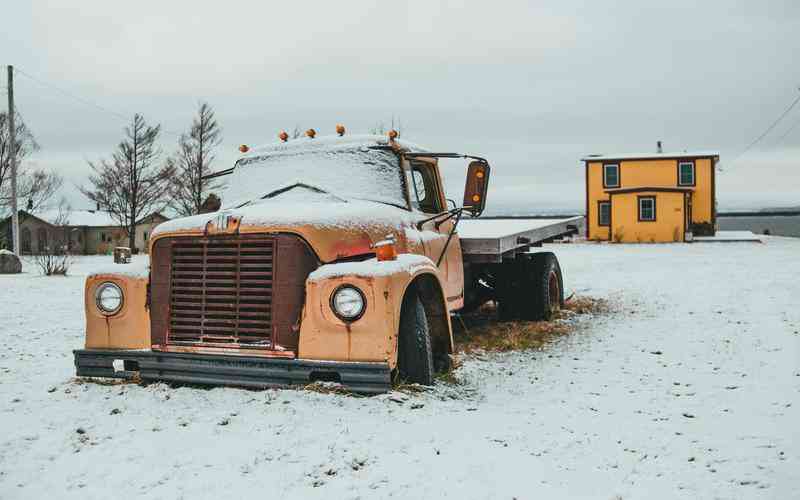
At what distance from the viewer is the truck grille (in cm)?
486

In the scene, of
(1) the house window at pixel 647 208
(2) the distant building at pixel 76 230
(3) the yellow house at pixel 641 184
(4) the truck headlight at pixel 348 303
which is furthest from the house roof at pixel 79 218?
(4) the truck headlight at pixel 348 303

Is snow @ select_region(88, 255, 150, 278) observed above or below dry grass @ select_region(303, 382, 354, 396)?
above

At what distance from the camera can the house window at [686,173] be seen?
39406mm

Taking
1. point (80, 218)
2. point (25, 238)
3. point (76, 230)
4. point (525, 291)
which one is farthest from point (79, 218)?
point (525, 291)

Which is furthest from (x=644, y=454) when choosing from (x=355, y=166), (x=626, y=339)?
(x=626, y=339)

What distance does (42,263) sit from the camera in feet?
66.3

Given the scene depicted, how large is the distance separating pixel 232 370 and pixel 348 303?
0.95 m

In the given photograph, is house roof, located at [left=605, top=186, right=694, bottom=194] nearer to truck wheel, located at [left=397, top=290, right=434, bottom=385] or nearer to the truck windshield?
the truck windshield

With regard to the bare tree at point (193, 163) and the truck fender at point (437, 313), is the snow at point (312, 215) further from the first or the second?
the bare tree at point (193, 163)

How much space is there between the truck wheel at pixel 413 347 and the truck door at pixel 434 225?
1.31m

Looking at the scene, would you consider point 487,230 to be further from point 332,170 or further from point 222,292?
point 222,292

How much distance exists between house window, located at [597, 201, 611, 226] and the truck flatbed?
98.9ft

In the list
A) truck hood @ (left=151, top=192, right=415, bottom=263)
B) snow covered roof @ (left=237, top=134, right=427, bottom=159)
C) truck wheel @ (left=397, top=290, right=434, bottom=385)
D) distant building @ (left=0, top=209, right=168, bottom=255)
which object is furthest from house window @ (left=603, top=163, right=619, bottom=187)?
distant building @ (left=0, top=209, right=168, bottom=255)

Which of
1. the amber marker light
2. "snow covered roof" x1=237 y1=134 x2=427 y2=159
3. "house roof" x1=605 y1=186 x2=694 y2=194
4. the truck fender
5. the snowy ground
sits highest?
"house roof" x1=605 y1=186 x2=694 y2=194
